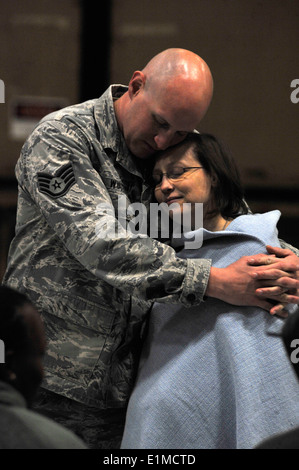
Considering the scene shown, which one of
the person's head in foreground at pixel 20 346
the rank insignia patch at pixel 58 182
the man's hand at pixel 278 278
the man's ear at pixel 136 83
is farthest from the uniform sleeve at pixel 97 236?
the person's head in foreground at pixel 20 346

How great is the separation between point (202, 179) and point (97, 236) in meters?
0.35

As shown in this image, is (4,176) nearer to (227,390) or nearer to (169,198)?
(169,198)

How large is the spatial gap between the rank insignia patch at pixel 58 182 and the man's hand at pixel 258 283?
14.0 inches

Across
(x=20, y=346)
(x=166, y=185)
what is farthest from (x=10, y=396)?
(x=166, y=185)

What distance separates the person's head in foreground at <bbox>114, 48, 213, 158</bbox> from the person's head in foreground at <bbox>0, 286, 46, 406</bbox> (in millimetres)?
662

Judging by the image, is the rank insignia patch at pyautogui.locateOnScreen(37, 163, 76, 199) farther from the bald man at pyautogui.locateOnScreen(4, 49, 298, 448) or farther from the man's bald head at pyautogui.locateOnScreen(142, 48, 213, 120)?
the man's bald head at pyautogui.locateOnScreen(142, 48, 213, 120)

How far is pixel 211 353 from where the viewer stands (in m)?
1.32

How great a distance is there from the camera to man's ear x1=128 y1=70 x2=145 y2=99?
1.43 m

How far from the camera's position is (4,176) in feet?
6.38

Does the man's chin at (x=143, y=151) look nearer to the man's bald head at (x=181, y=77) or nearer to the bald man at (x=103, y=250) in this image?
the bald man at (x=103, y=250)

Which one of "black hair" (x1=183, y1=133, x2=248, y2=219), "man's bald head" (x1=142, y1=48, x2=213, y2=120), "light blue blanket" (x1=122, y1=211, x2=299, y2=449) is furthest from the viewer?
"black hair" (x1=183, y1=133, x2=248, y2=219)

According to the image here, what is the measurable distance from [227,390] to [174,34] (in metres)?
1.14

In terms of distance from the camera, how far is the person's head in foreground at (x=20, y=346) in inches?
33.3

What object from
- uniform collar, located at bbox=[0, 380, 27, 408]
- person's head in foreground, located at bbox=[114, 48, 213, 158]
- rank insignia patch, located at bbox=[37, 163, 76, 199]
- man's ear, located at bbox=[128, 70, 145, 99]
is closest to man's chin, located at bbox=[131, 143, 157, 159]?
person's head in foreground, located at bbox=[114, 48, 213, 158]
